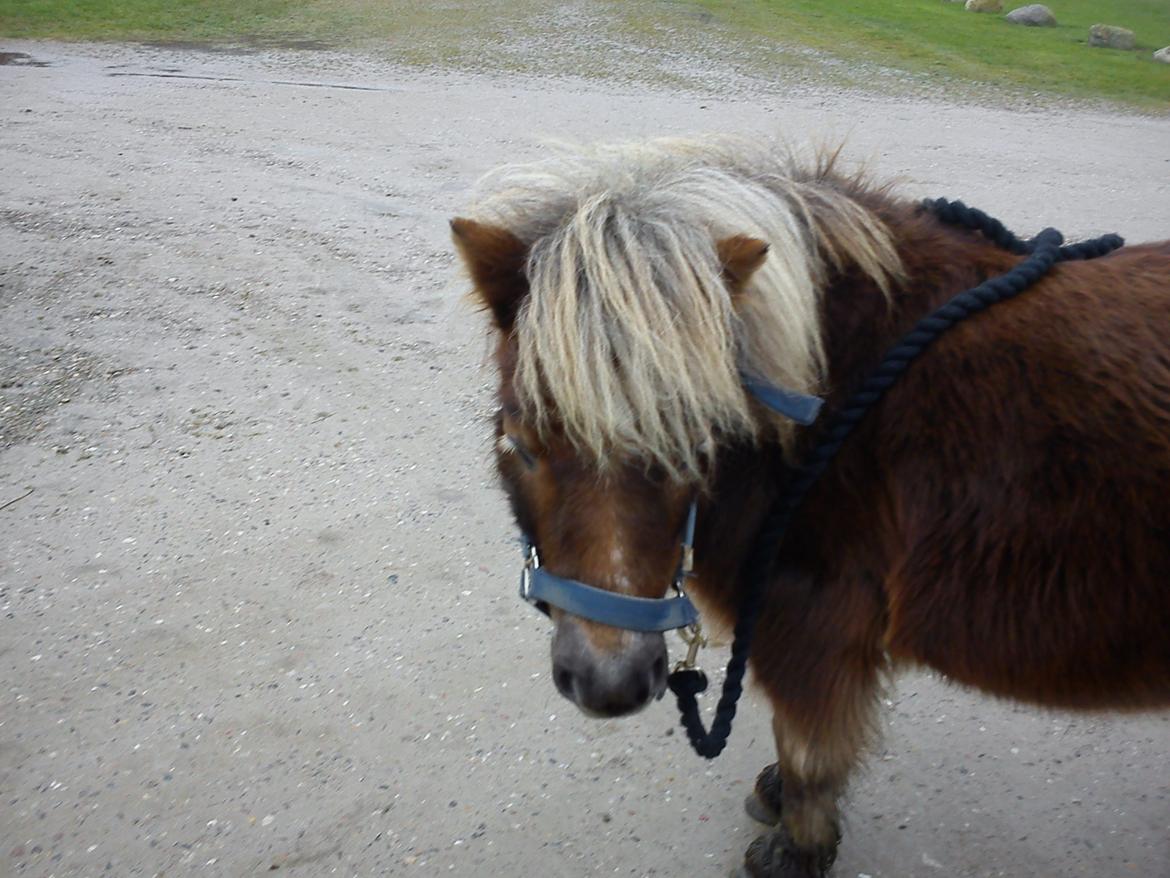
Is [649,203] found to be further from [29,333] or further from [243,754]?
[29,333]

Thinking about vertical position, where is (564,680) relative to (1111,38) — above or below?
above

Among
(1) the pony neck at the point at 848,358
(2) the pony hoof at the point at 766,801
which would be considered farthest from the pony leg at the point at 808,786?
(1) the pony neck at the point at 848,358

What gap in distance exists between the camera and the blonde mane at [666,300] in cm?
171

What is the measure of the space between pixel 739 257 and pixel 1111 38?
17.2 metres

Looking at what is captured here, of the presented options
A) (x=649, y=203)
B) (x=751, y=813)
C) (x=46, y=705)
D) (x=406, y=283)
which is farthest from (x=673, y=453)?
(x=406, y=283)

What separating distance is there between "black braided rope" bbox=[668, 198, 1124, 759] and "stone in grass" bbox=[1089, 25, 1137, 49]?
53.6 ft

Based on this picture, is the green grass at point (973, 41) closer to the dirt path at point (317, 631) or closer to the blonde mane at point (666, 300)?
the dirt path at point (317, 631)

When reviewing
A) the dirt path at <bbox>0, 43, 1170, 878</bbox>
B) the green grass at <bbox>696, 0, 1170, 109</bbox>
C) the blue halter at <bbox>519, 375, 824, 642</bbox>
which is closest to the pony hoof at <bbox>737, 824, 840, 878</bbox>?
the dirt path at <bbox>0, 43, 1170, 878</bbox>

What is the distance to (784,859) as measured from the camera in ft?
8.03

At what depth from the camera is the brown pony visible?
5.76 ft

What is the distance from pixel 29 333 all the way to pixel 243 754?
3240mm

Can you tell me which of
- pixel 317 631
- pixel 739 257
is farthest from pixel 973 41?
pixel 739 257

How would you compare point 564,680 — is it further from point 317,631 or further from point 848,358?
point 317,631

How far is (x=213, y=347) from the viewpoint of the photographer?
197 inches
